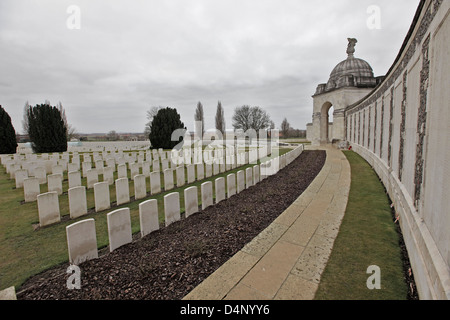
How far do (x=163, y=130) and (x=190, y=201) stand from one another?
64.0 ft

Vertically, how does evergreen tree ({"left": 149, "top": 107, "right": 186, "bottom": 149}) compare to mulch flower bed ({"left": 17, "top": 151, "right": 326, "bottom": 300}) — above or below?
above

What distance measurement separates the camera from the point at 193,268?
299cm

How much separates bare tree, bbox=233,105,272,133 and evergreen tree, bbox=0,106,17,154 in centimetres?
4161

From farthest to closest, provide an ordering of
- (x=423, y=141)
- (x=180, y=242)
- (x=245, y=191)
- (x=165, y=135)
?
(x=165, y=135) < (x=245, y=191) < (x=180, y=242) < (x=423, y=141)

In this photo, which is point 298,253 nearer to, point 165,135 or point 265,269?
point 265,269

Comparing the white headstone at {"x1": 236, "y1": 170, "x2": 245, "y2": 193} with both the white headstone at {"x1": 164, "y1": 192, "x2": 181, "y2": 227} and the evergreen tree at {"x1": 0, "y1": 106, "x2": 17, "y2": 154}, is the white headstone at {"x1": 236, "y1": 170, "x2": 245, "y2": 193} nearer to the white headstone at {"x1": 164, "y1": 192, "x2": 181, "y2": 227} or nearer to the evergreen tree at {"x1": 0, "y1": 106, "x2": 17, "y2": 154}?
the white headstone at {"x1": 164, "y1": 192, "x2": 181, "y2": 227}

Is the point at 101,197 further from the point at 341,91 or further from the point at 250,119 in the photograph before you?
the point at 250,119

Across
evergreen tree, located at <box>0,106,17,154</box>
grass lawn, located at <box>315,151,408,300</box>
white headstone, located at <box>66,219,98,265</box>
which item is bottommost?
grass lawn, located at <box>315,151,408,300</box>

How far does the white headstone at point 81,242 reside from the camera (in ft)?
10.2

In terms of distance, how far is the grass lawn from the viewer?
8.00 feet

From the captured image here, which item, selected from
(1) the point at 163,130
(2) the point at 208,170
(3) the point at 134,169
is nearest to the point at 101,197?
(3) the point at 134,169

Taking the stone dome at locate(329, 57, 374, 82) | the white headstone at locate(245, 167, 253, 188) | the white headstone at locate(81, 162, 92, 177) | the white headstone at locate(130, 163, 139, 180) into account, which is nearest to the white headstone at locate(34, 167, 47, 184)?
the white headstone at locate(81, 162, 92, 177)

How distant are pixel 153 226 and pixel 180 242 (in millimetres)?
807
